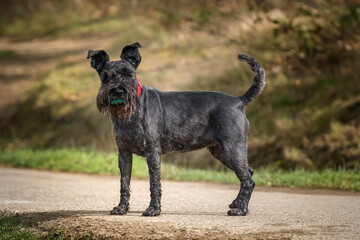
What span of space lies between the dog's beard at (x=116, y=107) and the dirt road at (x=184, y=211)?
50.2 inches

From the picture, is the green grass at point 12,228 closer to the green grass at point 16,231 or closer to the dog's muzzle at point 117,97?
the green grass at point 16,231

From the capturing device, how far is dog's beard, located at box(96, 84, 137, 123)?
6340 mm

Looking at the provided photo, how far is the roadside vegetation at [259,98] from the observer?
12.2 metres

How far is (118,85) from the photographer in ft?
20.9

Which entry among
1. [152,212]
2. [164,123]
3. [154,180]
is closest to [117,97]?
[164,123]

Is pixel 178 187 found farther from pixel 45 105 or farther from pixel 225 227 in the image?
pixel 45 105

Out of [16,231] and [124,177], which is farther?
[124,177]

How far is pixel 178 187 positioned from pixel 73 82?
10.6 metres

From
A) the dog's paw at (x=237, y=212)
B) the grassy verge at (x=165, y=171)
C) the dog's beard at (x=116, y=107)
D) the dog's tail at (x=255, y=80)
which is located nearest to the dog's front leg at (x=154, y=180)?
the dog's beard at (x=116, y=107)

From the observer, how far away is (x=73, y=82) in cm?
1992

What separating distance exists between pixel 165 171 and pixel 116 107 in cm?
614

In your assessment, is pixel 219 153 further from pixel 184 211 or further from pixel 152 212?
pixel 152 212

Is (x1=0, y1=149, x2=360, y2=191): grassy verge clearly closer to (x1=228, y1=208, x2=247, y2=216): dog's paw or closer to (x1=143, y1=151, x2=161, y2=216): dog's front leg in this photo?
(x1=228, y1=208, x2=247, y2=216): dog's paw

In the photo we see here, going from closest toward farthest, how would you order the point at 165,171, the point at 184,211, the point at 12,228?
the point at 12,228
the point at 184,211
the point at 165,171
